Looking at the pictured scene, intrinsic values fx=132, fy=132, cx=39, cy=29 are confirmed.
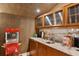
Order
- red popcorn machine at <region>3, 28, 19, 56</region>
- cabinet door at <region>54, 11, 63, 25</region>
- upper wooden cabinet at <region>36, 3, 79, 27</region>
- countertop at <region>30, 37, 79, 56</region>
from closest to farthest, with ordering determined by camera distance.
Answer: countertop at <region>30, 37, 79, 56</region> < red popcorn machine at <region>3, 28, 19, 56</region> < upper wooden cabinet at <region>36, 3, 79, 27</region> < cabinet door at <region>54, 11, 63, 25</region>

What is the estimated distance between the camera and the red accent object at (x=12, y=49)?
2061 millimetres

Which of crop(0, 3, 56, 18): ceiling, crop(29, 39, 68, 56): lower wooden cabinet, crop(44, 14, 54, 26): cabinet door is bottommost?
crop(29, 39, 68, 56): lower wooden cabinet

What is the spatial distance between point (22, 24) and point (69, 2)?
2.71 ft

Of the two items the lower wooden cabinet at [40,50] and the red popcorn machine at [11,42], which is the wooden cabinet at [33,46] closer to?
the lower wooden cabinet at [40,50]

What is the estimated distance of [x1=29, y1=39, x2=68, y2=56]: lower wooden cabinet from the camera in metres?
2.07

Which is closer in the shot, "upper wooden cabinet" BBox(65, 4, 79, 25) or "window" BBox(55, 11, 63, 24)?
"upper wooden cabinet" BBox(65, 4, 79, 25)

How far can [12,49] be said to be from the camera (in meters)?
2.11

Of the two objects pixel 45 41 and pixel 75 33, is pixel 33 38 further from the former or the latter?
pixel 75 33

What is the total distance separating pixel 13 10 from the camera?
82.0 inches

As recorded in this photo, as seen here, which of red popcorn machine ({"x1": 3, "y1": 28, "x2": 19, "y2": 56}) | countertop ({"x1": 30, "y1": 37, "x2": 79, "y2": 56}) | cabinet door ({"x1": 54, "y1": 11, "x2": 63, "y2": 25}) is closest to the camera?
countertop ({"x1": 30, "y1": 37, "x2": 79, "y2": 56})

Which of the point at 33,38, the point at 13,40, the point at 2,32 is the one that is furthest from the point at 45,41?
the point at 2,32

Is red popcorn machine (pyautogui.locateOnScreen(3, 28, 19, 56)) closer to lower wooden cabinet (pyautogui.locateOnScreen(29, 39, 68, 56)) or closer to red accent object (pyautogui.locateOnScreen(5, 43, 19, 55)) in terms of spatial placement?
red accent object (pyautogui.locateOnScreen(5, 43, 19, 55))

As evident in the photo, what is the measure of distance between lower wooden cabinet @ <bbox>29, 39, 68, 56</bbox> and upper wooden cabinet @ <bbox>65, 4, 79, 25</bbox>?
56 centimetres

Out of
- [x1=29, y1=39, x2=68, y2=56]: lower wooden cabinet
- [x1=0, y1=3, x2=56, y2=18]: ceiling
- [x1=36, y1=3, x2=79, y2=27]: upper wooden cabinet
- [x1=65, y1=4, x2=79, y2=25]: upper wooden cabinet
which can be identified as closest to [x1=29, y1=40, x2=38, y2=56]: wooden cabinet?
[x1=29, y1=39, x2=68, y2=56]: lower wooden cabinet
